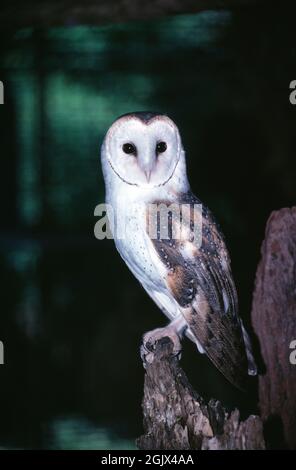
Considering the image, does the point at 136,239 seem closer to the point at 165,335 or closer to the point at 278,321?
the point at 165,335

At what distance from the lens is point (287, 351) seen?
132cm

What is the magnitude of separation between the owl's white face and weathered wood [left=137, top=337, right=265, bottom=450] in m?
0.36

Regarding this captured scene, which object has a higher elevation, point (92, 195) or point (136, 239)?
point (92, 195)

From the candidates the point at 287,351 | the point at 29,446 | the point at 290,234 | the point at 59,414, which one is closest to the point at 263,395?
the point at 287,351

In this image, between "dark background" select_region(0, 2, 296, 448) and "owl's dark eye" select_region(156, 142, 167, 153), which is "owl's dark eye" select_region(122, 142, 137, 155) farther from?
"dark background" select_region(0, 2, 296, 448)

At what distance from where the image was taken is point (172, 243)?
1.16 m

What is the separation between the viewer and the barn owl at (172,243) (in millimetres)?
1147

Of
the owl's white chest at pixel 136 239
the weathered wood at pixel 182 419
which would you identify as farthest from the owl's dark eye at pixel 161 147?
the weathered wood at pixel 182 419

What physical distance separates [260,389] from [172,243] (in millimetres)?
476

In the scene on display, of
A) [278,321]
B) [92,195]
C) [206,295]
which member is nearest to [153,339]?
[206,295]

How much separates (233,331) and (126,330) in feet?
1.67

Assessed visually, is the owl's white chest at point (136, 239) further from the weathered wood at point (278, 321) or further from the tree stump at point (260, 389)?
the weathered wood at point (278, 321)

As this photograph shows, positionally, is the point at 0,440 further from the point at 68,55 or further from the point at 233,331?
the point at 68,55

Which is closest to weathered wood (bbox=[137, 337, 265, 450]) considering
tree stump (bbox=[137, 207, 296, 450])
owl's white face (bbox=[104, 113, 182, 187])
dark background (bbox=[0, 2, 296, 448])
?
tree stump (bbox=[137, 207, 296, 450])
